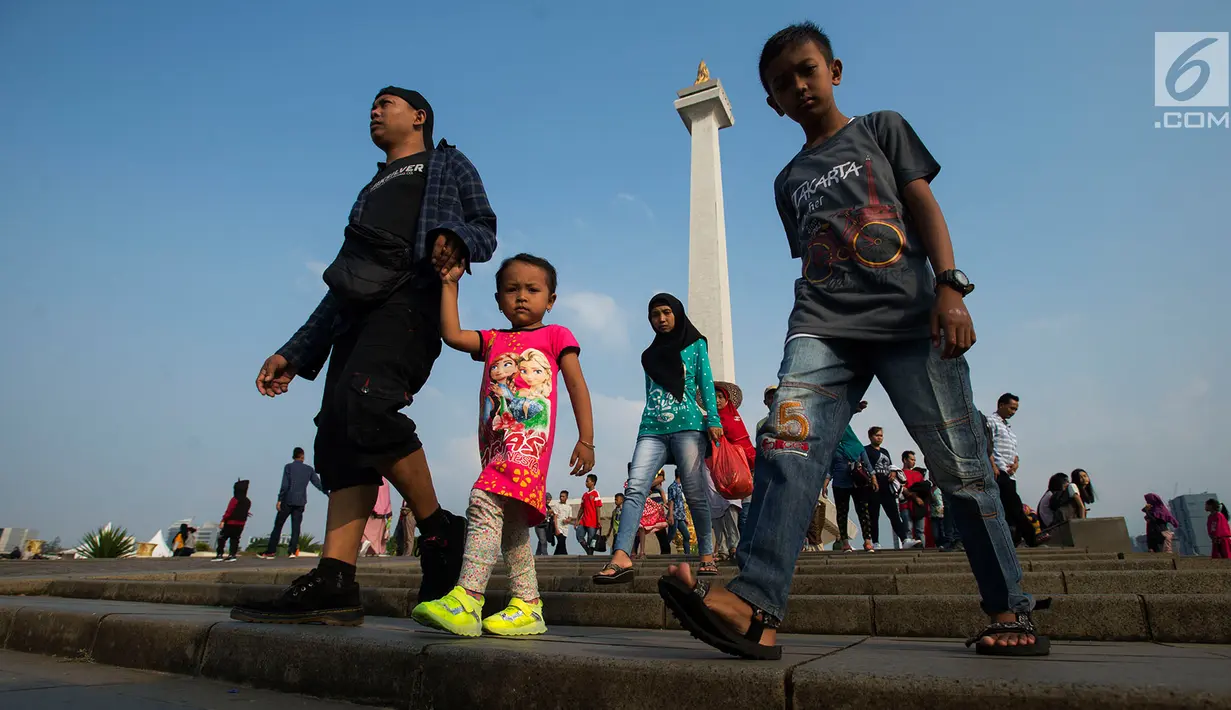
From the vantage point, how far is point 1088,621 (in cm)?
282

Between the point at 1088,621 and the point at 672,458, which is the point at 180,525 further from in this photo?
the point at 1088,621

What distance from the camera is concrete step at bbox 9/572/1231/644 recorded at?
2.70 m

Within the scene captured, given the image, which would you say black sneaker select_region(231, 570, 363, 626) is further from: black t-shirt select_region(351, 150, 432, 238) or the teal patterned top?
the teal patterned top

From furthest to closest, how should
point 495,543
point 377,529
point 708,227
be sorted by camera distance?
point 708,227 → point 377,529 → point 495,543

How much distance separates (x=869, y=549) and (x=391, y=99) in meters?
8.11

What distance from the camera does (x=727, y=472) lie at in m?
5.29

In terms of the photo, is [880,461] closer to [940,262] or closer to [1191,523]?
[940,262]

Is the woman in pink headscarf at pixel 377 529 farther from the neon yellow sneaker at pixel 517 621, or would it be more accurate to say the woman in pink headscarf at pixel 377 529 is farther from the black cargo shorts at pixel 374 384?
the neon yellow sneaker at pixel 517 621

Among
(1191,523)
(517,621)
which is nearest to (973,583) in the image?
(517,621)

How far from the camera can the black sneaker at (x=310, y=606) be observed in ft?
8.75

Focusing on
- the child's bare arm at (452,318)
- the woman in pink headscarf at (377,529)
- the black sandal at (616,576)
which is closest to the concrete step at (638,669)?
the child's bare arm at (452,318)

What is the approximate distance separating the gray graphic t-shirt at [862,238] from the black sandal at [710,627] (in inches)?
35.4

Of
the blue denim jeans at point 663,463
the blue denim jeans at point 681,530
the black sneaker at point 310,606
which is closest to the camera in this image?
the black sneaker at point 310,606

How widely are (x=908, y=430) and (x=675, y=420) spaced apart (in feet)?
9.65
